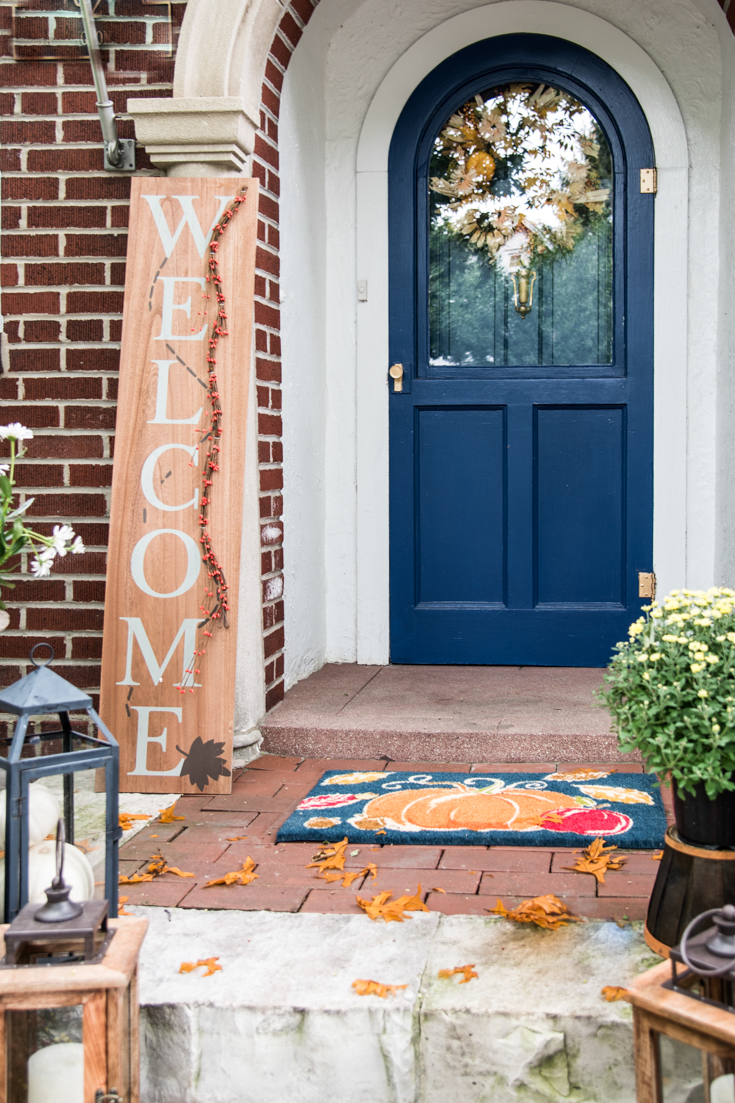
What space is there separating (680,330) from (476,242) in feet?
2.81

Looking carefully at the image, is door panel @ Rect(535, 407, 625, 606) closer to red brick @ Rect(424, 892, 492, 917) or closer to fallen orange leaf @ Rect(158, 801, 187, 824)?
fallen orange leaf @ Rect(158, 801, 187, 824)

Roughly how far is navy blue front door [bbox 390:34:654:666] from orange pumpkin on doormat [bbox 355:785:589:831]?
1.28 meters

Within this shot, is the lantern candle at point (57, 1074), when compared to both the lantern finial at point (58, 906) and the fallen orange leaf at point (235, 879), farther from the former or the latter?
the fallen orange leaf at point (235, 879)

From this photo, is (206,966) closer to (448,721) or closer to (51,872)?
(51,872)

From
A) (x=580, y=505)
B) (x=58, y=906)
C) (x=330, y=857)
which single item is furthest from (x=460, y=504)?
(x=58, y=906)

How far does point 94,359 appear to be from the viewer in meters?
3.34

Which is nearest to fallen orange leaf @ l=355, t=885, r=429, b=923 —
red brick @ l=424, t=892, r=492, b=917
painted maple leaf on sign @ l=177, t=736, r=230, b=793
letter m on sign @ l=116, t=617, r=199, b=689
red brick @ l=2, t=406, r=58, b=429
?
red brick @ l=424, t=892, r=492, b=917

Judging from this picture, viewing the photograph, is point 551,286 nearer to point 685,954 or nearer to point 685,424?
point 685,424

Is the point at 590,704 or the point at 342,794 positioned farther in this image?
the point at 590,704

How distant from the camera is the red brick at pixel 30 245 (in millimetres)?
3334

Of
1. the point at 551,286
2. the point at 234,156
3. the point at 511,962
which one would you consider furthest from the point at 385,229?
the point at 511,962

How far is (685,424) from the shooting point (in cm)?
399

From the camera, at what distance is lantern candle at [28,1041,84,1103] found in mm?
1469

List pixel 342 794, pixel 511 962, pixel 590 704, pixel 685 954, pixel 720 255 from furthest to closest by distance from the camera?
pixel 720 255
pixel 590 704
pixel 342 794
pixel 511 962
pixel 685 954
